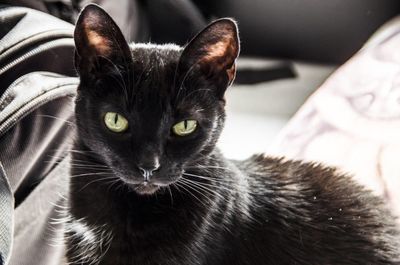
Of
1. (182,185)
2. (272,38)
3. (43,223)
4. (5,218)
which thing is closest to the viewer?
(5,218)

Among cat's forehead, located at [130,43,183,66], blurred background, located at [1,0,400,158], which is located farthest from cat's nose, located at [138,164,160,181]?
blurred background, located at [1,0,400,158]

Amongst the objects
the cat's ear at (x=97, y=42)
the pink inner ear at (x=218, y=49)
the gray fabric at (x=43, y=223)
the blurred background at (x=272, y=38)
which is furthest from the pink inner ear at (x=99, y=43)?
the blurred background at (x=272, y=38)

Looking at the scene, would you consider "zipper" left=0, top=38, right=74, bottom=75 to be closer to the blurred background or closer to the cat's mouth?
the cat's mouth

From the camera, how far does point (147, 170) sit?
70 centimetres

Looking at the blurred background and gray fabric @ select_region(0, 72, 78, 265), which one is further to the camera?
the blurred background

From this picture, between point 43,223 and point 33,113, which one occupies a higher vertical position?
point 33,113

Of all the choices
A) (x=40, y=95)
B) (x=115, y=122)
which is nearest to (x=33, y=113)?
(x=40, y=95)

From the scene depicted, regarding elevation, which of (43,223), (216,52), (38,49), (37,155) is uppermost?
(216,52)

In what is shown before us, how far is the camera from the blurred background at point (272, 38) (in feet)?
4.34

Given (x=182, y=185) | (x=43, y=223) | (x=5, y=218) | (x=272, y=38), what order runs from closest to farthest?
1. (x=5, y=218)
2. (x=182, y=185)
3. (x=43, y=223)
4. (x=272, y=38)

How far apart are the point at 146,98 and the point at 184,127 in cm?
6

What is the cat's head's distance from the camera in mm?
703

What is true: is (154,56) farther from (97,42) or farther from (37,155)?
(37,155)

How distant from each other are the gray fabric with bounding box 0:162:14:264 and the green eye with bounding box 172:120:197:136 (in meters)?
0.21
